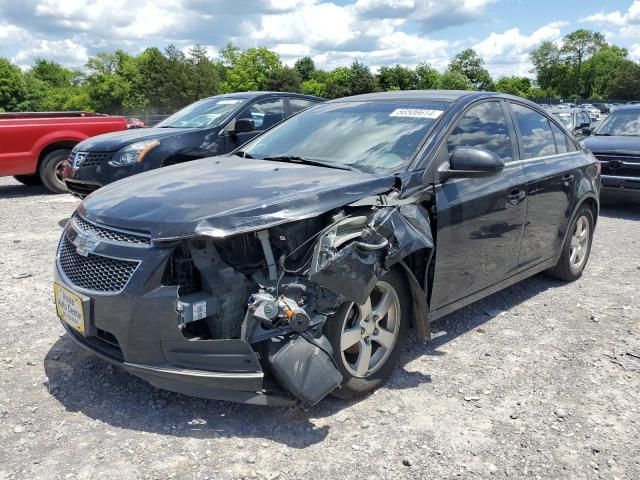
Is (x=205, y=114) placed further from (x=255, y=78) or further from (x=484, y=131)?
(x=255, y=78)

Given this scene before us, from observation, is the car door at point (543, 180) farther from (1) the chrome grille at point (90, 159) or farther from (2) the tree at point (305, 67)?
(2) the tree at point (305, 67)

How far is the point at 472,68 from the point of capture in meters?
104

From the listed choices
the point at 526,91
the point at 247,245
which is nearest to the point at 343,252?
the point at 247,245

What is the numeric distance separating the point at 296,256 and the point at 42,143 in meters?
8.30

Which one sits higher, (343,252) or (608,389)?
(343,252)

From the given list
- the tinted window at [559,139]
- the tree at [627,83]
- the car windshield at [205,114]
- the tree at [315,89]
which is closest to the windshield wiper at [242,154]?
the tinted window at [559,139]

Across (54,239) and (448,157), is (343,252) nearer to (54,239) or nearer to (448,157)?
(448,157)

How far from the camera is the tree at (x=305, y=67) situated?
10125 cm

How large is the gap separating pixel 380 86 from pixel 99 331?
82.3 m

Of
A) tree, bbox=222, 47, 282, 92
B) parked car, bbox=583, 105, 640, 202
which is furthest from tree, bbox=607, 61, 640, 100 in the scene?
parked car, bbox=583, 105, 640, 202

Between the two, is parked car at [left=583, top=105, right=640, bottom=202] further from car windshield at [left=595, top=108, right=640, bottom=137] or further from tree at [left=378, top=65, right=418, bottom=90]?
tree at [left=378, top=65, right=418, bottom=90]

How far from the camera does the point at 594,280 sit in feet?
18.4

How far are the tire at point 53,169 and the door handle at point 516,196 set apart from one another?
823 cm

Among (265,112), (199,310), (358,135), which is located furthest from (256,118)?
(199,310)
